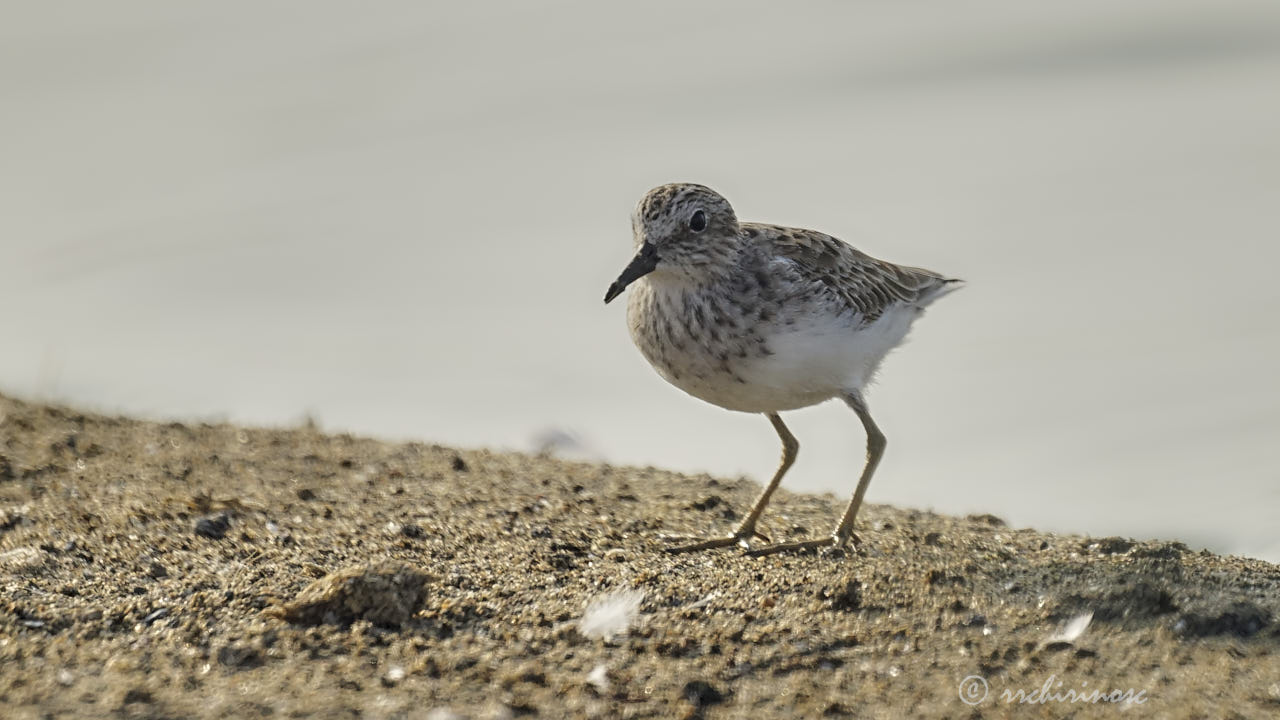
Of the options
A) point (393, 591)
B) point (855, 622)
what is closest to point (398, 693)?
point (393, 591)

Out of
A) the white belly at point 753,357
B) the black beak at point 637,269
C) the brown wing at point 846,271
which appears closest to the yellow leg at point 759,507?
the white belly at point 753,357

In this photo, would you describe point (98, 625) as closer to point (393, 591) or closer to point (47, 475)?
point (393, 591)

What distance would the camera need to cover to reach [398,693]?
4434 mm

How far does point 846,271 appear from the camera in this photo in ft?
22.5

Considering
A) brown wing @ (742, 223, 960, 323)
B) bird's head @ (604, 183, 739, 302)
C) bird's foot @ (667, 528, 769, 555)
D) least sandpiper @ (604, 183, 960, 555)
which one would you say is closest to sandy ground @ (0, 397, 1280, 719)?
bird's foot @ (667, 528, 769, 555)

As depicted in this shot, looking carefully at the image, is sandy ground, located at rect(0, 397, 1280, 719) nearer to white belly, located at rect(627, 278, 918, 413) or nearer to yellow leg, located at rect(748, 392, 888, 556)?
yellow leg, located at rect(748, 392, 888, 556)

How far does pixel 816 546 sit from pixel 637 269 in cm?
140

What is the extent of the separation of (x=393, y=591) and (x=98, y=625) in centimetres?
98

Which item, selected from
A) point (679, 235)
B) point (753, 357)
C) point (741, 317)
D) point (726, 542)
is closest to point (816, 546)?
point (726, 542)

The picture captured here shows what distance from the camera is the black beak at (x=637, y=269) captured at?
6016 mm

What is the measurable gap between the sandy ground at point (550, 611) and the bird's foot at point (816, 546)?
11cm

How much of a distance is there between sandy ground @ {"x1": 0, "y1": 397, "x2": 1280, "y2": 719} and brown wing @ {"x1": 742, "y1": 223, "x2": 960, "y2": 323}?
40.5 inches

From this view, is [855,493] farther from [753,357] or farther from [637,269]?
[637,269]

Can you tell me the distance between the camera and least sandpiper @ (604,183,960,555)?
6.09 m
